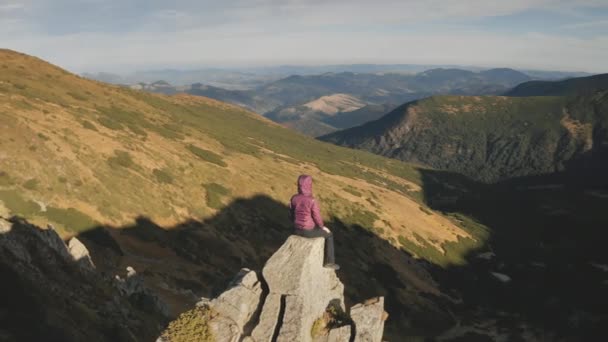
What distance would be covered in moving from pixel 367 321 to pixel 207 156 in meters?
89.9

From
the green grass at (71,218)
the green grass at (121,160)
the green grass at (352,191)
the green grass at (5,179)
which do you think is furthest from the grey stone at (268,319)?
the green grass at (352,191)

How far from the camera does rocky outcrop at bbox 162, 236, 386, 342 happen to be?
19.2 metres

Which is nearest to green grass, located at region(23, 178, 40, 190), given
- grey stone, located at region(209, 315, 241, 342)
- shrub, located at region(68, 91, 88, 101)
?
grey stone, located at region(209, 315, 241, 342)

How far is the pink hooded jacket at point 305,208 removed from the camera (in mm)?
19750

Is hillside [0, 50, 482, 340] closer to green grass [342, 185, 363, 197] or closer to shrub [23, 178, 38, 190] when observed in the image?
shrub [23, 178, 38, 190]

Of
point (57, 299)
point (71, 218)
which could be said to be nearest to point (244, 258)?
point (71, 218)

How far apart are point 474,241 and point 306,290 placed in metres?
156

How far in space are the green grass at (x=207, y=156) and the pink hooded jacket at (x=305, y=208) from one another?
85028 mm

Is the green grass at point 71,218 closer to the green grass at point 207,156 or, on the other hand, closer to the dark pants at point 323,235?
the dark pants at point 323,235

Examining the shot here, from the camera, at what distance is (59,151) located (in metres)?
61.9

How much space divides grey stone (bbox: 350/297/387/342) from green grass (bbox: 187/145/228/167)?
85276mm

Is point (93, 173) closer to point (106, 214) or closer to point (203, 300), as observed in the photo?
point (106, 214)

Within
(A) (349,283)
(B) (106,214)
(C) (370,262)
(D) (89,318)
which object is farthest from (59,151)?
(C) (370,262)

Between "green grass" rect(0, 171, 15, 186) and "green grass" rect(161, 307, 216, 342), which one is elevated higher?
"green grass" rect(161, 307, 216, 342)
